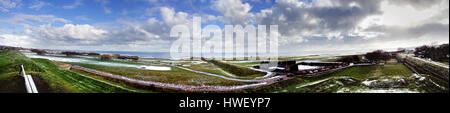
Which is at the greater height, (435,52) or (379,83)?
(435,52)

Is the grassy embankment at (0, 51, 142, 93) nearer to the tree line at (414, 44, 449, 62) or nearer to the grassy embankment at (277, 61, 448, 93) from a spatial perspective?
the grassy embankment at (277, 61, 448, 93)

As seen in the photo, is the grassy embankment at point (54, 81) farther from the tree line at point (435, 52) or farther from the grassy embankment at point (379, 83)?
the tree line at point (435, 52)

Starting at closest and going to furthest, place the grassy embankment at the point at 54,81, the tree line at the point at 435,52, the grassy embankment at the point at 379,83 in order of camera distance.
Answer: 1. the grassy embankment at the point at 54,81
2. the grassy embankment at the point at 379,83
3. the tree line at the point at 435,52

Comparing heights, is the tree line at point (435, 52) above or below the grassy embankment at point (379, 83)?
above

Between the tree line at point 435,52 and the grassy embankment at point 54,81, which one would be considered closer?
the grassy embankment at point 54,81

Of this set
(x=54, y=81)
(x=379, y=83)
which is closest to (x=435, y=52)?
(x=379, y=83)

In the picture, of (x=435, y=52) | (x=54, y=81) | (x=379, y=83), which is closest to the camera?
(x=54, y=81)

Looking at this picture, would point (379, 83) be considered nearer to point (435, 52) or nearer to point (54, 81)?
point (435, 52)

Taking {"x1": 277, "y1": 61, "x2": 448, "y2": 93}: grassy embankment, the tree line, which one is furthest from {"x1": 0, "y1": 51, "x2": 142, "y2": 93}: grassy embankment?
the tree line

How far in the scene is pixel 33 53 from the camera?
21.8 ft

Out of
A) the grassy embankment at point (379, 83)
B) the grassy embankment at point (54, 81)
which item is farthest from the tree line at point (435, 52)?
the grassy embankment at point (54, 81)

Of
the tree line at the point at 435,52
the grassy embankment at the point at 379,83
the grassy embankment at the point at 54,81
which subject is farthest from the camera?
the tree line at the point at 435,52
